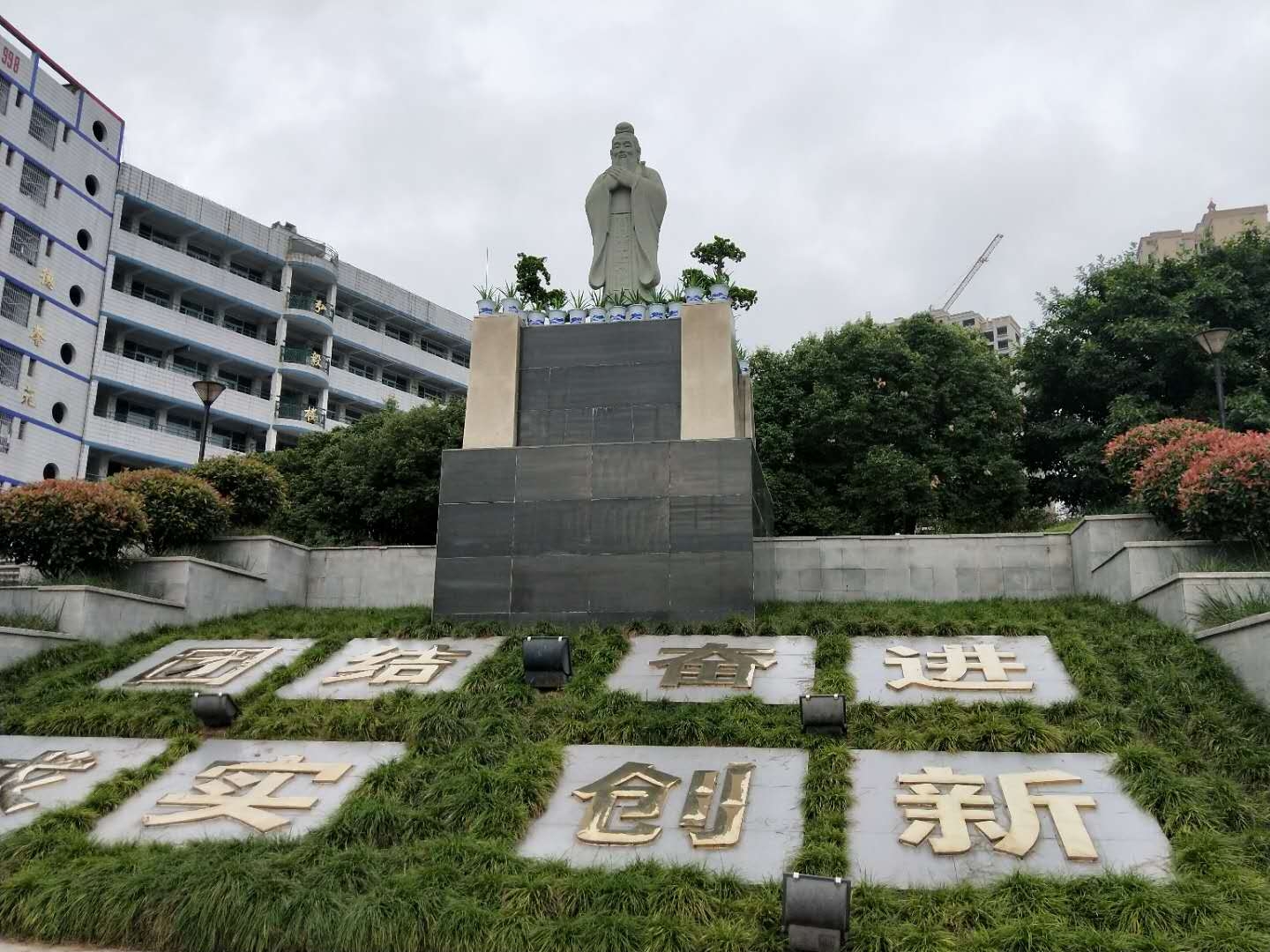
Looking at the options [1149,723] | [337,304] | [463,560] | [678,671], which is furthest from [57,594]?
[337,304]

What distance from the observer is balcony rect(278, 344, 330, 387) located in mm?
39031

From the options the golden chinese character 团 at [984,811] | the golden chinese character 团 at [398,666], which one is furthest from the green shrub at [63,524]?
the golden chinese character 团 at [984,811]

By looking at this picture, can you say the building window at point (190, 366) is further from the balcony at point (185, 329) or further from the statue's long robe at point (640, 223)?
the statue's long robe at point (640, 223)

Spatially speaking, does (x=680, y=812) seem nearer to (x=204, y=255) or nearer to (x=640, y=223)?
(x=640, y=223)

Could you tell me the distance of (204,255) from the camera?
38562mm

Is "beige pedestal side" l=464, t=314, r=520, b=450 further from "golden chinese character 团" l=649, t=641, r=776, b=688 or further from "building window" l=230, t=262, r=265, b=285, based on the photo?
"building window" l=230, t=262, r=265, b=285

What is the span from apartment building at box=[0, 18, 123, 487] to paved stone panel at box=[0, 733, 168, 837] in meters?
23.2

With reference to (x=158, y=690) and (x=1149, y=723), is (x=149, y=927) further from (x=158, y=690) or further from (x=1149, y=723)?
(x=1149, y=723)

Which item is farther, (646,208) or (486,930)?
(646,208)

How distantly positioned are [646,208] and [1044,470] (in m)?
11.2

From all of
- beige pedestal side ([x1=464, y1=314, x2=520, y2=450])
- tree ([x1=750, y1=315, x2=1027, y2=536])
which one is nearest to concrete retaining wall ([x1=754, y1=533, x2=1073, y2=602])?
beige pedestal side ([x1=464, y1=314, x2=520, y2=450])

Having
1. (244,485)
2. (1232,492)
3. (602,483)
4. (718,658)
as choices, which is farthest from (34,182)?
(1232,492)

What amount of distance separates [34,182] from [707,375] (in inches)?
1092

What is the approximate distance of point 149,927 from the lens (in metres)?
6.14
